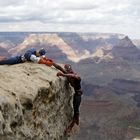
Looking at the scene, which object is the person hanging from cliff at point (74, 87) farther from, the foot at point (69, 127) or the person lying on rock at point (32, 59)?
the person lying on rock at point (32, 59)

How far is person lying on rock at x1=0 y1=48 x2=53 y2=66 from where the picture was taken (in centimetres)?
1764

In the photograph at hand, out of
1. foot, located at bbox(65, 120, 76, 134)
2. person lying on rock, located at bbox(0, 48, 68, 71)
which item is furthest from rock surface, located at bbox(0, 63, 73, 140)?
person lying on rock, located at bbox(0, 48, 68, 71)

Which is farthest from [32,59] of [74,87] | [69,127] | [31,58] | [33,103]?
[33,103]

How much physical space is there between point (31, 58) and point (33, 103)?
12.5 ft

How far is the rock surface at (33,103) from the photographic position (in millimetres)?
12523

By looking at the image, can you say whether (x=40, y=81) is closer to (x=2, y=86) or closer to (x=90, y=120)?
(x=2, y=86)

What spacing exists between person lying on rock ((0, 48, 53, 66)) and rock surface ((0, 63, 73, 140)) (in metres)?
0.33

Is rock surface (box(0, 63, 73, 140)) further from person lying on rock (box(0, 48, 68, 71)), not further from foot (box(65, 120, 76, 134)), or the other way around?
person lying on rock (box(0, 48, 68, 71))

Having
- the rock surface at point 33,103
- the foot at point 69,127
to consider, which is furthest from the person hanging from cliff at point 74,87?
the rock surface at point 33,103

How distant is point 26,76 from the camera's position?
15539 mm

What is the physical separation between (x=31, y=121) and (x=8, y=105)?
217 cm

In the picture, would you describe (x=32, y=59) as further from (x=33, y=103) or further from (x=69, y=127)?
(x=33, y=103)

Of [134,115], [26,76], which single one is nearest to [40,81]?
[26,76]

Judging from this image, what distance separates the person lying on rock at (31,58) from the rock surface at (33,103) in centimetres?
33
